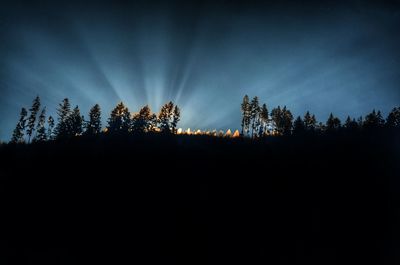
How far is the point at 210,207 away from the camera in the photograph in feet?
69.2

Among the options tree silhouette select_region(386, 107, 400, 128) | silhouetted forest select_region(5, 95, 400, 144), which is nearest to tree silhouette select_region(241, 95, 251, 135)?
silhouetted forest select_region(5, 95, 400, 144)

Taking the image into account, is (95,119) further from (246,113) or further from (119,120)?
(246,113)

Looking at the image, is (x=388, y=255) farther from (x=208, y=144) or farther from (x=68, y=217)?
(x=208, y=144)

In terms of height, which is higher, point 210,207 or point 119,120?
point 119,120

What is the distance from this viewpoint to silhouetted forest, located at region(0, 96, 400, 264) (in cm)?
1600

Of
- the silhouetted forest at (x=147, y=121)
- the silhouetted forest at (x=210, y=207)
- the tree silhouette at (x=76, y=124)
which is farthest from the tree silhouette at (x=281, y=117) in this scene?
the tree silhouette at (x=76, y=124)

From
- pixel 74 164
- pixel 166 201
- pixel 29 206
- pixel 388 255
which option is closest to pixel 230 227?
pixel 166 201

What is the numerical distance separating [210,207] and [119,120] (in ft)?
190

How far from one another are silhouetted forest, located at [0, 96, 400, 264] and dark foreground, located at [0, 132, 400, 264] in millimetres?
110

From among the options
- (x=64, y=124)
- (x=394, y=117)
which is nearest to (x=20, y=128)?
(x=64, y=124)

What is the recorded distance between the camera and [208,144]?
4666 centimetres

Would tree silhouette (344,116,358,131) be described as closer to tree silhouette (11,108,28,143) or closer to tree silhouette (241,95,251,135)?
tree silhouette (241,95,251,135)

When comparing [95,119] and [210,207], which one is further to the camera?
[95,119]

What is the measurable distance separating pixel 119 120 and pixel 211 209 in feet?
191
